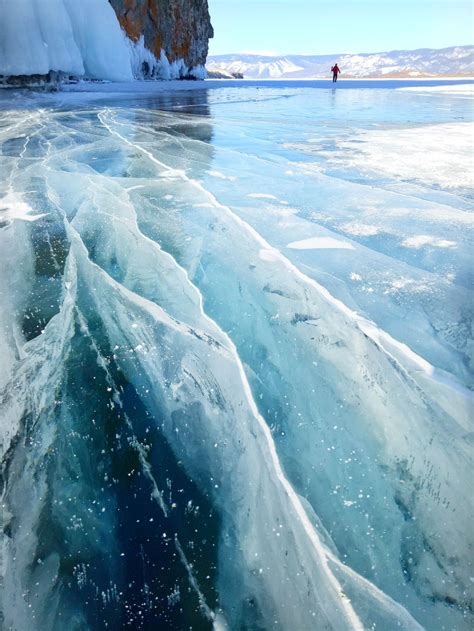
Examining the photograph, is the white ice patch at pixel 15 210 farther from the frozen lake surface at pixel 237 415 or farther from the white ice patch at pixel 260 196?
the white ice patch at pixel 260 196

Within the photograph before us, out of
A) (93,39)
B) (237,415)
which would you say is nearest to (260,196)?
(237,415)

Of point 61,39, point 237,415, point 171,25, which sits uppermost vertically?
point 171,25

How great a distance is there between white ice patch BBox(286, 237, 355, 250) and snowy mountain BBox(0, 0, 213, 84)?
47.1ft

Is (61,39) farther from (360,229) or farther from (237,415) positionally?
(237,415)

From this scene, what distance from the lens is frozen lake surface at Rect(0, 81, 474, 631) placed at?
32.8 inches

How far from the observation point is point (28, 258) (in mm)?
2076

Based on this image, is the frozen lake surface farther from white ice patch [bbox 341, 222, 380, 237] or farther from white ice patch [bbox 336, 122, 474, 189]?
white ice patch [bbox 336, 122, 474, 189]


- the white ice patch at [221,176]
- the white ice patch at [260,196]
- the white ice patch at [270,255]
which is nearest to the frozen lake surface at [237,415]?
the white ice patch at [270,255]

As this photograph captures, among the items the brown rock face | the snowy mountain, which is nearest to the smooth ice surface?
the snowy mountain

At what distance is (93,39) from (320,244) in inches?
671

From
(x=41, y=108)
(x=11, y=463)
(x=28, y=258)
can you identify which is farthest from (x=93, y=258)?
(x=41, y=108)

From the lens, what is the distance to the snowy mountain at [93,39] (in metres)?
12.5

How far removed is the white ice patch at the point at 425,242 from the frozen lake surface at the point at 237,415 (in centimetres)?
1

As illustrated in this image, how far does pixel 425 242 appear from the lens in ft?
7.29
